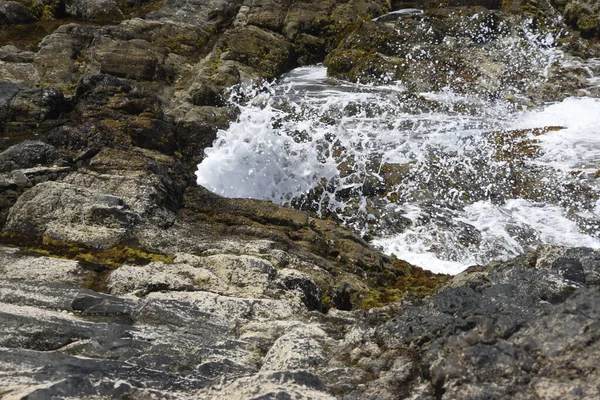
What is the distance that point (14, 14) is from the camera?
27266 mm

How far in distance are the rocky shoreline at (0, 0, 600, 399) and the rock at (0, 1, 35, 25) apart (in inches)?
199

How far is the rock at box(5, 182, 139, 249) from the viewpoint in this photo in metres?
11.1

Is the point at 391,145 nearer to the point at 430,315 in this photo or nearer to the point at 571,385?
the point at 430,315

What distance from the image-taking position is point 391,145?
19.4 m

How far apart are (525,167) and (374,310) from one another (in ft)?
36.6

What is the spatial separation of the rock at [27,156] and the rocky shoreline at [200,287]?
0.20 ft

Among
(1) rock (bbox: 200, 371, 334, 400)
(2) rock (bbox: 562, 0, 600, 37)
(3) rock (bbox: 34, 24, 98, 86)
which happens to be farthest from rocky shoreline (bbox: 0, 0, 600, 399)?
(2) rock (bbox: 562, 0, 600, 37)

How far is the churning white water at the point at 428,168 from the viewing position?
1584 cm

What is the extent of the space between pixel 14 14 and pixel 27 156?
678 inches

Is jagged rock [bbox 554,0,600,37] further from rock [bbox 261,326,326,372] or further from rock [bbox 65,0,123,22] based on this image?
rock [bbox 261,326,326,372]

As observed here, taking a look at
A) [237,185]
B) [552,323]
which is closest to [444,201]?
[237,185]

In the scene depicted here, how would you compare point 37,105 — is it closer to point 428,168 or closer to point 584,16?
point 428,168

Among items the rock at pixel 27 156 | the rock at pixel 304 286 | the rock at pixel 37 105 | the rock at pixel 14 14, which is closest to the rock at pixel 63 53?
the rock at pixel 14 14

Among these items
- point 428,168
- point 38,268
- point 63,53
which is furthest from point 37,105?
point 428,168
